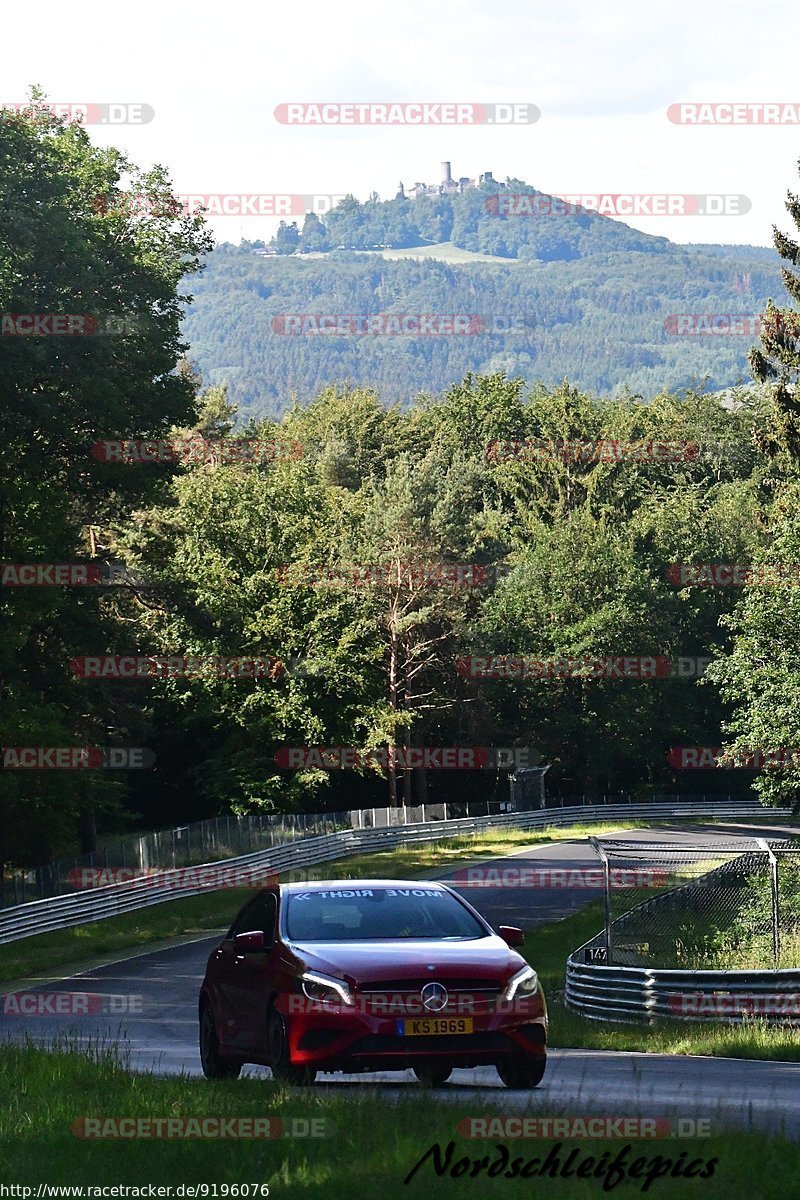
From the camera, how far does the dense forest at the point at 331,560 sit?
36.4 metres

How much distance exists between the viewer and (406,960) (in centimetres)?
1082

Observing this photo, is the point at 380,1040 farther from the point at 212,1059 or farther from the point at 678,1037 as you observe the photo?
the point at 678,1037

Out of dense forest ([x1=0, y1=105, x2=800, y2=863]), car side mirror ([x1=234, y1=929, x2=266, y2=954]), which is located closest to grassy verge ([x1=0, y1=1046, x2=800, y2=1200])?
car side mirror ([x1=234, y1=929, x2=266, y2=954])

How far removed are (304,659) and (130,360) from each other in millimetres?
21501

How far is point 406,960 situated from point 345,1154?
9.95 feet

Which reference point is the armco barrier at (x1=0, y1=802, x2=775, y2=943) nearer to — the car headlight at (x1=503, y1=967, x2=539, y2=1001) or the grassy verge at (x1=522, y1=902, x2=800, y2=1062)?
the grassy verge at (x1=522, y1=902, x2=800, y2=1062)

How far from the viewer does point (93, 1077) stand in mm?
10852

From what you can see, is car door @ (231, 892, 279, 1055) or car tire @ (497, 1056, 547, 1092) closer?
car tire @ (497, 1056, 547, 1092)

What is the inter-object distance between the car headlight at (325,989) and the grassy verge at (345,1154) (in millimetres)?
843

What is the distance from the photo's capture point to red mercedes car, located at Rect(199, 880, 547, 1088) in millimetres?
10539

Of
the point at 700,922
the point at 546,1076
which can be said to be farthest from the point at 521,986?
the point at 700,922

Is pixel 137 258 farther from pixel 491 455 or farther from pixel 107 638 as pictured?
pixel 491 455

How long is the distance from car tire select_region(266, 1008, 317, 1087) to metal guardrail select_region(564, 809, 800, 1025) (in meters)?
7.55

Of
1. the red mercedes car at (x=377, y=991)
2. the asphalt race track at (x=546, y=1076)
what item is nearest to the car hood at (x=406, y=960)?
the red mercedes car at (x=377, y=991)
